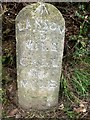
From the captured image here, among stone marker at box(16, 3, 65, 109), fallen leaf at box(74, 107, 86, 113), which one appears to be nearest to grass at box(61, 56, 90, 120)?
fallen leaf at box(74, 107, 86, 113)

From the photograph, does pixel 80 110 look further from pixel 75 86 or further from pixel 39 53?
pixel 39 53

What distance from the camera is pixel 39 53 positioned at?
263cm

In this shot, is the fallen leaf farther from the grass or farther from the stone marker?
the stone marker

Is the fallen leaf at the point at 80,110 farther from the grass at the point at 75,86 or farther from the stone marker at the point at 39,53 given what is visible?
the stone marker at the point at 39,53

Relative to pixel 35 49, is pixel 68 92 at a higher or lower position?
lower

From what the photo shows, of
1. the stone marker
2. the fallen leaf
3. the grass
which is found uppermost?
the stone marker

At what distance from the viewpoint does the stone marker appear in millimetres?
2479

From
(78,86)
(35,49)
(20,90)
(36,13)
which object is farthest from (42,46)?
(78,86)

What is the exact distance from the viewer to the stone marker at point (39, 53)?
8.13 feet

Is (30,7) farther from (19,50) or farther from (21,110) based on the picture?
(21,110)

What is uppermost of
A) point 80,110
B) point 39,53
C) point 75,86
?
point 39,53

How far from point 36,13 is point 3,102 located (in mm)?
1001

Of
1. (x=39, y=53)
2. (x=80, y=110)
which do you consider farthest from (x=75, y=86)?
(x=39, y=53)

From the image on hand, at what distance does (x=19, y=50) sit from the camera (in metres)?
2.62
